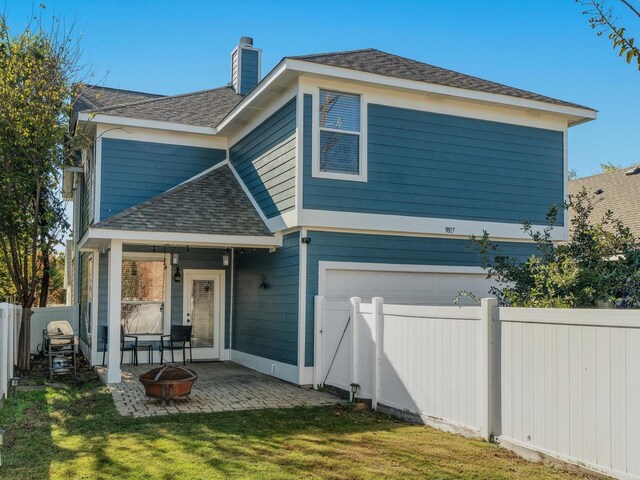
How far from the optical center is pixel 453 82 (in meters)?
11.5

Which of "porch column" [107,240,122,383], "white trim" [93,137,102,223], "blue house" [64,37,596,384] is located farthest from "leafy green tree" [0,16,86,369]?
"porch column" [107,240,122,383]

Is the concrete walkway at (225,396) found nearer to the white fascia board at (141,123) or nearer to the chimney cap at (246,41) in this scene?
the white fascia board at (141,123)

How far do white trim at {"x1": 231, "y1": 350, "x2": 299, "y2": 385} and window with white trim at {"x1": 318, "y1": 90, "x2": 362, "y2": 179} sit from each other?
137 inches

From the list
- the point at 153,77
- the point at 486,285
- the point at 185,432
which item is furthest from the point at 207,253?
the point at 153,77

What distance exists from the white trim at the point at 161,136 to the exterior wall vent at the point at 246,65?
3.41 meters

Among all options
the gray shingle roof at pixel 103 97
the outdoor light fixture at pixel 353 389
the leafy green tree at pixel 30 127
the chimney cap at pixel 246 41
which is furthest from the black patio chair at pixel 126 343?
the chimney cap at pixel 246 41

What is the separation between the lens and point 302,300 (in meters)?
10.1

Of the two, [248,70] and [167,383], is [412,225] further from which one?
[248,70]

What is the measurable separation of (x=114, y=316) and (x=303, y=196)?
3824 mm

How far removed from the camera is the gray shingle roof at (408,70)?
34.2ft

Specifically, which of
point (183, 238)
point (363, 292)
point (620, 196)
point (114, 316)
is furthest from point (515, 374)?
point (620, 196)

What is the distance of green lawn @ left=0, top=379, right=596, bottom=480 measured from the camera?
5.41m

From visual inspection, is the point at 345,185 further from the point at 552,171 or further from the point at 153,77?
the point at 153,77

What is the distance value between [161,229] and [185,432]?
4507 millimetres
